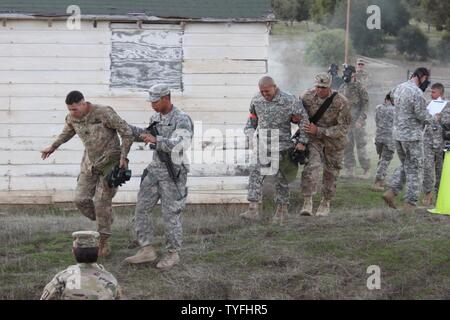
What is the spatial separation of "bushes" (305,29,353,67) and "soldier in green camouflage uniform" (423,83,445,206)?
1883cm

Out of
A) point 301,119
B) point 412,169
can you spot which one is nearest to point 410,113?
point 412,169

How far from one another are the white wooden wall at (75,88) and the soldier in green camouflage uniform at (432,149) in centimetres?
276

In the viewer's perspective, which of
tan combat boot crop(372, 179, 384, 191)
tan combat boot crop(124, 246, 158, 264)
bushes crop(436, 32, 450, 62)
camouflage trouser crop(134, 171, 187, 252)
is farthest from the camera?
bushes crop(436, 32, 450, 62)

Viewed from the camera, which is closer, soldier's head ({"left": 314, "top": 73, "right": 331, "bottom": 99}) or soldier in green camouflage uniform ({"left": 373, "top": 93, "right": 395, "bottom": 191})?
soldier's head ({"left": 314, "top": 73, "right": 331, "bottom": 99})

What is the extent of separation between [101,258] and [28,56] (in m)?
5.04

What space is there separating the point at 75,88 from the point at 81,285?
25.7 ft

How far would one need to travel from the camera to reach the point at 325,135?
1081 centimetres

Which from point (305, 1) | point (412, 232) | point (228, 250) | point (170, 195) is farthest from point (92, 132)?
point (305, 1)

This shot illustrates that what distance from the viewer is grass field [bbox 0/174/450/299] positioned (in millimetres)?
8883

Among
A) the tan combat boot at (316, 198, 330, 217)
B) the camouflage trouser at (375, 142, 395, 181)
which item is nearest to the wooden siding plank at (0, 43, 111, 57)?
the tan combat boot at (316, 198, 330, 217)

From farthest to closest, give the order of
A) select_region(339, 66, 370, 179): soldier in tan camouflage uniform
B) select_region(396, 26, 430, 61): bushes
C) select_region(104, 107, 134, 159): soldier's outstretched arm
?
select_region(396, 26, 430, 61): bushes < select_region(339, 66, 370, 179): soldier in tan camouflage uniform < select_region(104, 107, 134, 159): soldier's outstretched arm

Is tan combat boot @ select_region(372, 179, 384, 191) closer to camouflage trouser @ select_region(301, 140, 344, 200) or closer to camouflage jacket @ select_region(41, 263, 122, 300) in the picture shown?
camouflage trouser @ select_region(301, 140, 344, 200)

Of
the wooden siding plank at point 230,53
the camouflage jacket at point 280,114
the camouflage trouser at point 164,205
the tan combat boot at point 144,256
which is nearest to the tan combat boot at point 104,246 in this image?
the tan combat boot at point 144,256

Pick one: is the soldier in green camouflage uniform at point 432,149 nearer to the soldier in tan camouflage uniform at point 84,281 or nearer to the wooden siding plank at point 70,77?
the wooden siding plank at point 70,77
